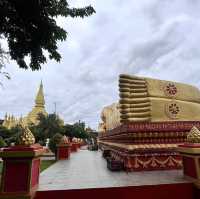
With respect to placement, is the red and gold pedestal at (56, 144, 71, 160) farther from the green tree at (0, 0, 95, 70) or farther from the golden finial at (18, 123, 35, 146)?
the green tree at (0, 0, 95, 70)

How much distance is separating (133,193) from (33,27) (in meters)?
4.05

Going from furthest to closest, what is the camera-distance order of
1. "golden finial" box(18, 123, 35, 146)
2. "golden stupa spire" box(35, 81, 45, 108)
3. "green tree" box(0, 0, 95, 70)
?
"golden stupa spire" box(35, 81, 45, 108) → "golden finial" box(18, 123, 35, 146) → "green tree" box(0, 0, 95, 70)

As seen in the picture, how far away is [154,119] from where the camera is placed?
951 centimetres

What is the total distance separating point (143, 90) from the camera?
32.8 feet

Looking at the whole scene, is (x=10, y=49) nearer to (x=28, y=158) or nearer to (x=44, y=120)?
(x=28, y=158)

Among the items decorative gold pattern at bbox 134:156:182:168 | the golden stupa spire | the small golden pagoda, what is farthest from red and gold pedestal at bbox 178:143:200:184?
the golden stupa spire

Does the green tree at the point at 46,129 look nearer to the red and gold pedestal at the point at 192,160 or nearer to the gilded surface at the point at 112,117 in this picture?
the gilded surface at the point at 112,117

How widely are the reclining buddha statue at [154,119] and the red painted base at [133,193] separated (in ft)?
9.58

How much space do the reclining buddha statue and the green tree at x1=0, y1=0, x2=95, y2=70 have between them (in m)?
4.55

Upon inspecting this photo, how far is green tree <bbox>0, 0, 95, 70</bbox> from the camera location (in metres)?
4.70

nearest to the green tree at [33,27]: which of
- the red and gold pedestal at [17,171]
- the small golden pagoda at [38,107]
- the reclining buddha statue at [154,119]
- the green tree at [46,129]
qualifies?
the red and gold pedestal at [17,171]

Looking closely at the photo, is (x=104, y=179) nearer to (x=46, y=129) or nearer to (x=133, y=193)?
(x=133, y=193)

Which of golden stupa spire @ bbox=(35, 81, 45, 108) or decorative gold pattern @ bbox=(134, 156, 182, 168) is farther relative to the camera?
golden stupa spire @ bbox=(35, 81, 45, 108)

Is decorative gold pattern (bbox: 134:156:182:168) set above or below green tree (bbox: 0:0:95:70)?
below
